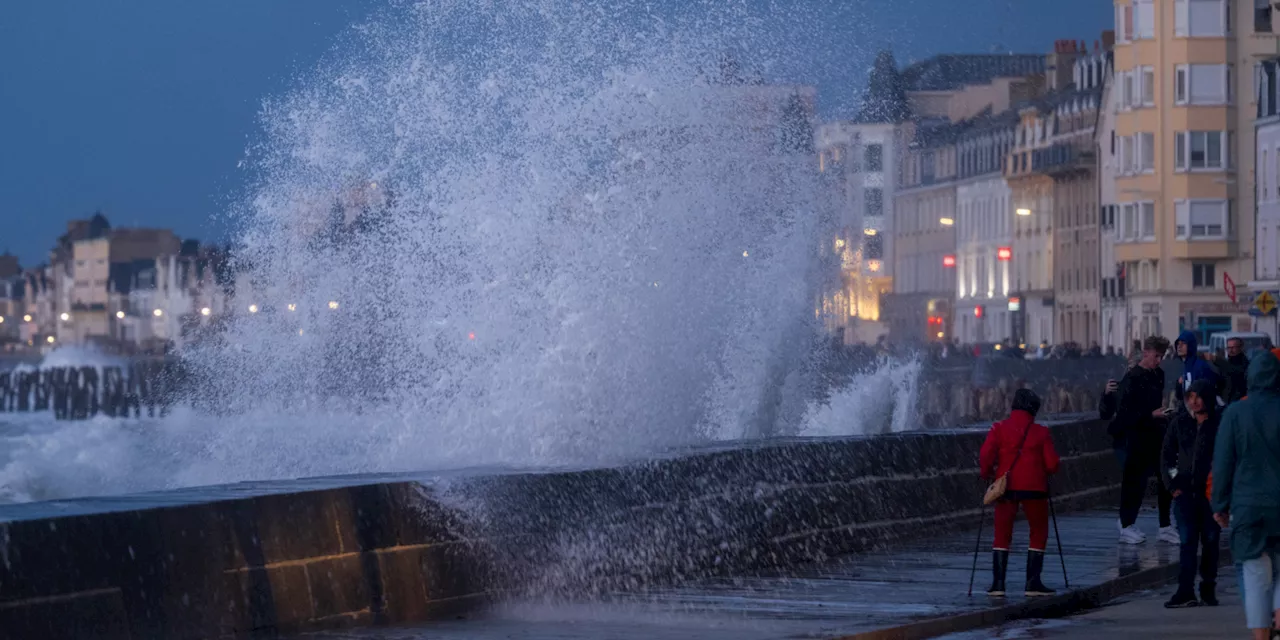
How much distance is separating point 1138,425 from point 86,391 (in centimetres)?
11506

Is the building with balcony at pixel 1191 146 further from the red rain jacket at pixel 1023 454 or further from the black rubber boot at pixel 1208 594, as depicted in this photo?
the red rain jacket at pixel 1023 454

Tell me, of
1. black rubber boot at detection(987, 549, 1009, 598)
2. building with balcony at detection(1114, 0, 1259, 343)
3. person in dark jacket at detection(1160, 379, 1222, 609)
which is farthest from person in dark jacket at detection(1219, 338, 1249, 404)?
building with balcony at detection(1114, 0, 1259, 343)

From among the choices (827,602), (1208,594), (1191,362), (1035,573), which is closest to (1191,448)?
(1208,594)

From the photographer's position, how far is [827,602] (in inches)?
524

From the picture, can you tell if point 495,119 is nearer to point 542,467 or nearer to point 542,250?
point 542,250

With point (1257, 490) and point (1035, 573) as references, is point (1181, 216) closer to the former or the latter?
point (1035, 573)

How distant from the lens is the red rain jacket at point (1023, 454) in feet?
46.1

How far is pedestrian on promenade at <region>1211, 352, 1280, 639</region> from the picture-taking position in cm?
1049

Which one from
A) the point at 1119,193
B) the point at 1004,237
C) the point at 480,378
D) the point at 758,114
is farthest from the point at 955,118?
the point at 480,378

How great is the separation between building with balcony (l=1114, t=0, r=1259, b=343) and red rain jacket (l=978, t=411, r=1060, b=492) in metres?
69.3

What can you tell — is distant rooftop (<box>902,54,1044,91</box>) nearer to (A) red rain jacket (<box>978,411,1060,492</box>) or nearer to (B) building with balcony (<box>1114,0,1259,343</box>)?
(B) building with balcony (<box>1114,0,1259,343</box>)

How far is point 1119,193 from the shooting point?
3573 inches

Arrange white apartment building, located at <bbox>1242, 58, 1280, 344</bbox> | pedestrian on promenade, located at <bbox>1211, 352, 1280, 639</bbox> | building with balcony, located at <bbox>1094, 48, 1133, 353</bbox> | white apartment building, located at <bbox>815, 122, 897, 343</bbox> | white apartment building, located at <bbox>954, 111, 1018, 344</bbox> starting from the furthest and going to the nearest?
white apartment building, located at <bbox>954, 111, 1018, 344</bbox> < building with balcony, located at <bbox>1094, 48, 1133, 353</bbox> < white apartment building, located at <bbox>815, 122, 897, 343</bbox> < white apartment building, located at <bbox>1242, 58, 1280, 344</bbox> < pedestrian on promenade, located at <bbox>1211, 352, 1280, 639</bbox>

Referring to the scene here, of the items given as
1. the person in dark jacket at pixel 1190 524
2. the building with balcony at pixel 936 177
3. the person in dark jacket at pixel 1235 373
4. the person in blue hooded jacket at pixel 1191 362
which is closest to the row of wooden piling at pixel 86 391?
the building with balcony at pixel 936 177
